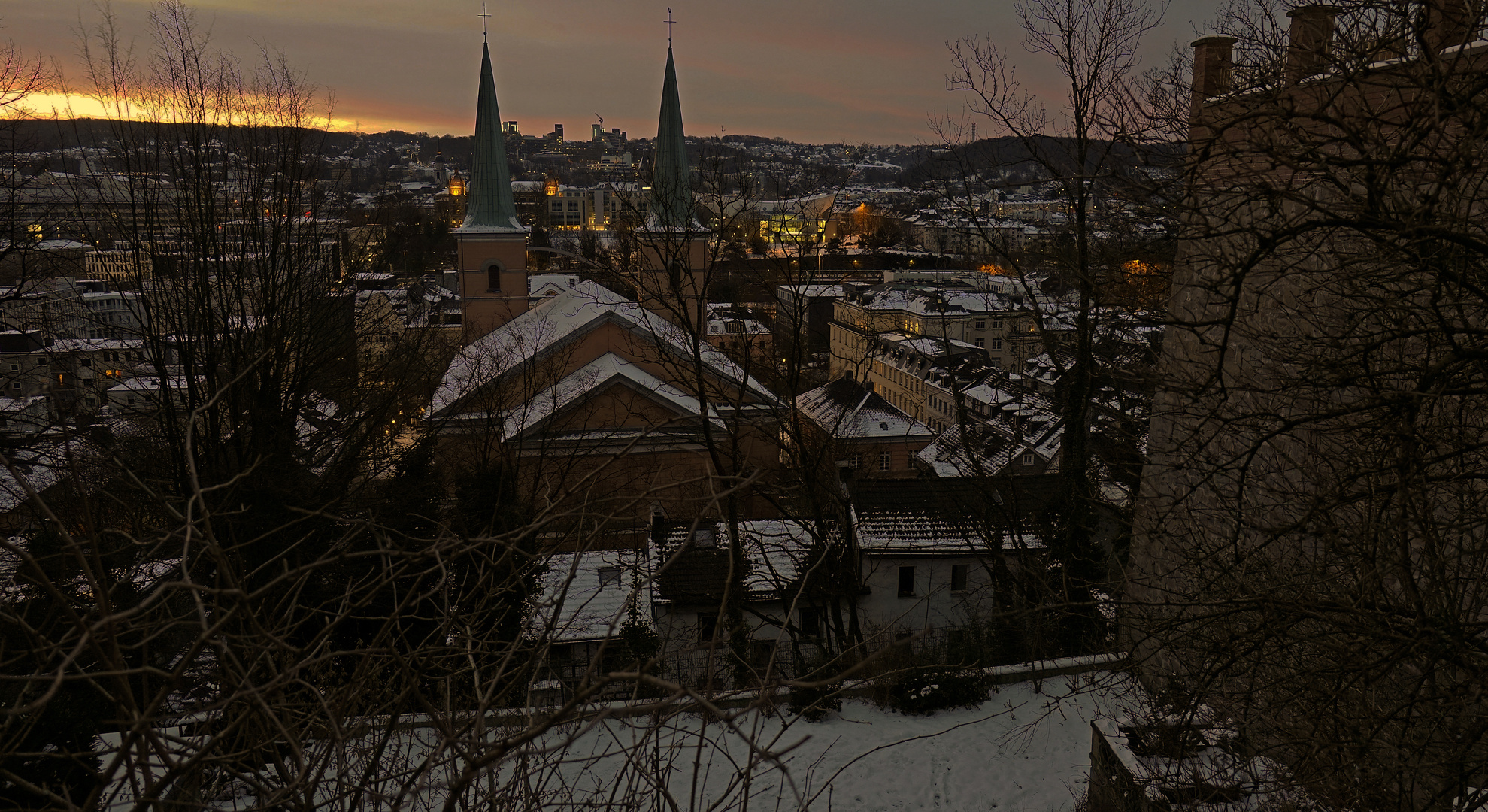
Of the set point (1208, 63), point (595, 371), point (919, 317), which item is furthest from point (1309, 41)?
point (919, 317)

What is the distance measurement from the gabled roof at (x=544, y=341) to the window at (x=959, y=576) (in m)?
4.79

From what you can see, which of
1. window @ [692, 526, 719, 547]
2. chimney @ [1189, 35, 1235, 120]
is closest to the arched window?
window @ [692, 526, 719, 547]

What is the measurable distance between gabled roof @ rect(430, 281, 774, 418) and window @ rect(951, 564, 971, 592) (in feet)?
15.7

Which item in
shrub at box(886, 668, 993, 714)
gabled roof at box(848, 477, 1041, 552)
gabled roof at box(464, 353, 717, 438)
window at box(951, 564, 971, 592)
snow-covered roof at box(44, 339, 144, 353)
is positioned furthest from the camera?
gabled roof at box(464, 353, 717, 438)

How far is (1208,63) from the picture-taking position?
8445mm

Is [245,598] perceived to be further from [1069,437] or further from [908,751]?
[1069,437]

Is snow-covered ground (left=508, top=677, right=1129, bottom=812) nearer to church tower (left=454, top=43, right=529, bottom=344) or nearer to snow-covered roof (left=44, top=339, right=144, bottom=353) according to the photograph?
snow-covered roof (left=44, top=339, right=144, bottom=353)

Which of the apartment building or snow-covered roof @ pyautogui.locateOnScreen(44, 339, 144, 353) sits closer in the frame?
snow-covered roof @ pyautogui.locateOnScreen(44, 339, 144, 353)

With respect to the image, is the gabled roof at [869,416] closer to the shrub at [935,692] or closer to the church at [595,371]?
the church at [595,371]

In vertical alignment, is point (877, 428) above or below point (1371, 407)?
below

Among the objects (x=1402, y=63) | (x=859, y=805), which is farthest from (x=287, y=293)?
(x=1402, y=63)

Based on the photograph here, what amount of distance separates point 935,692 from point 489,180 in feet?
71.0

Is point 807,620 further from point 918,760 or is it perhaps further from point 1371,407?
point 1371,407

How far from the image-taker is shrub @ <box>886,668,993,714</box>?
10.3 metres
